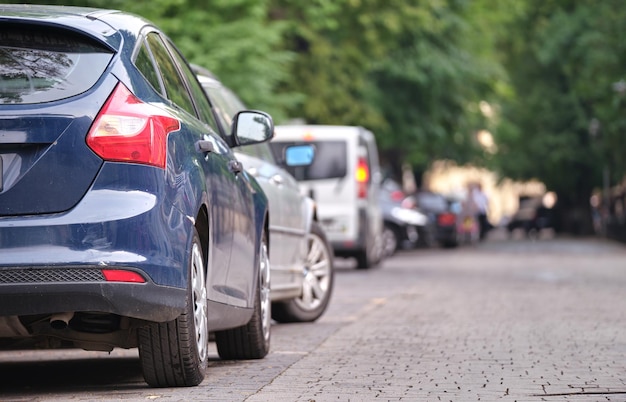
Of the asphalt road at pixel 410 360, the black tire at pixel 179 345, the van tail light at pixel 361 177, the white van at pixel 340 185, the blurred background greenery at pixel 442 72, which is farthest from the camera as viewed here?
the blurred background greenery at pixel 442 72

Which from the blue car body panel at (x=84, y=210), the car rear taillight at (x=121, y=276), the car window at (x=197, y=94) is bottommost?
the car rear taillight at (x=121, y=276)

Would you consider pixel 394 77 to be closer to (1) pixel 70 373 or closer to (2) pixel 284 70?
(2) pixel 284 70

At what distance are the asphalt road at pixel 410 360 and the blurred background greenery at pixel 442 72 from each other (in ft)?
14.4

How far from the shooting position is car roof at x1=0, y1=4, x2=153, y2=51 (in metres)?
6.88

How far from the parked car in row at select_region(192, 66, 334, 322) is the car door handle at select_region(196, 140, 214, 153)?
4.24ft

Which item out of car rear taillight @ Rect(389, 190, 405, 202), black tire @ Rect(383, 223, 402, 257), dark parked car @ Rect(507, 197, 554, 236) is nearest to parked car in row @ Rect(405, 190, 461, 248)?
car rear taillight @ Rect(389, 190, 405, 202)

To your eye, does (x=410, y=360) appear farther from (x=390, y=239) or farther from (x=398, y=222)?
(x=398, y=222)

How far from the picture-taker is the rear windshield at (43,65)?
6828 millimetres

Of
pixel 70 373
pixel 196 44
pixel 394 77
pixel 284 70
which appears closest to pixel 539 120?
pixel 394 77

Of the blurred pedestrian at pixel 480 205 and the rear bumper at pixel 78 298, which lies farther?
the blurred pedestrian at pixel 480 205

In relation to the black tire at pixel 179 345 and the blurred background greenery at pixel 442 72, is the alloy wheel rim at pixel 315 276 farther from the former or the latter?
the black tire at pixel 179 345

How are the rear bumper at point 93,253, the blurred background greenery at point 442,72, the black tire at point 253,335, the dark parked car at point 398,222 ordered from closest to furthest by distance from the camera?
the rear bumper at point 93,253
the black tire at point 253,335
the blurred background greenery at point 442,72
the dark parked car at point 398,222

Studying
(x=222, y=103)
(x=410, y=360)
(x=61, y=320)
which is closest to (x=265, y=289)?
(x=410, y=360)

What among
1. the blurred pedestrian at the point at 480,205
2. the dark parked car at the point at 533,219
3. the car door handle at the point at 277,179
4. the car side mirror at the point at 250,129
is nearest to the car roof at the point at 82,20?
the car side mirror at the point at 250,129
